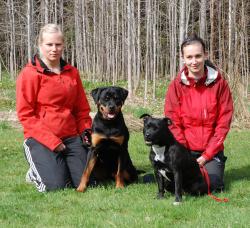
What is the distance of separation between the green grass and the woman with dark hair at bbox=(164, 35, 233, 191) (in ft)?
1.82

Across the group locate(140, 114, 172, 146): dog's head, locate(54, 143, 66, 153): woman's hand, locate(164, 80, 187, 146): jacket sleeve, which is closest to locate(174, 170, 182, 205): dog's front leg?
locate(140, 114, 172, 146): dog's head

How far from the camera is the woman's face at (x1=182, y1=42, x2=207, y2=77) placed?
18.8 feet

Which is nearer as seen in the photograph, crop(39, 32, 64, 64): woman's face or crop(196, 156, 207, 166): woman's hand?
crop(196, 156, 207, 166): woman's hand

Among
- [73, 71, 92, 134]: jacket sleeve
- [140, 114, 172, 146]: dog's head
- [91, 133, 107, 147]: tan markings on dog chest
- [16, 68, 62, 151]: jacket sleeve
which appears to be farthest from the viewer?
[73, 71, 92, 134]: jacket sleeve

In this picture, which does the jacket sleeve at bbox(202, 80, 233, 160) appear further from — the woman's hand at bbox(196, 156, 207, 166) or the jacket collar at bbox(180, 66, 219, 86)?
the jacket collar at bbox(180, 66, 219, 86)

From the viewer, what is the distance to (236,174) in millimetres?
6984

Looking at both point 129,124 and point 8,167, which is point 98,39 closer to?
point 129,124

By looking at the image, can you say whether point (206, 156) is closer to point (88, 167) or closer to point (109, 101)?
point (109, 101)

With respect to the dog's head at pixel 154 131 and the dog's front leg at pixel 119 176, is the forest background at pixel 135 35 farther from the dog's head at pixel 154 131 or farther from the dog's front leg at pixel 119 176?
the dog's head at pixel 154 131

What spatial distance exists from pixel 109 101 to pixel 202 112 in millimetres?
1221

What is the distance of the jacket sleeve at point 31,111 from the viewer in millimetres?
6133

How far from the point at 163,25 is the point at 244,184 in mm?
29629

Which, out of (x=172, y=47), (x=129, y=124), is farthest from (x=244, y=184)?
(x=172, y=47)

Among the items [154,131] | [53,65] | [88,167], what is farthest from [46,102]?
[154,131]
